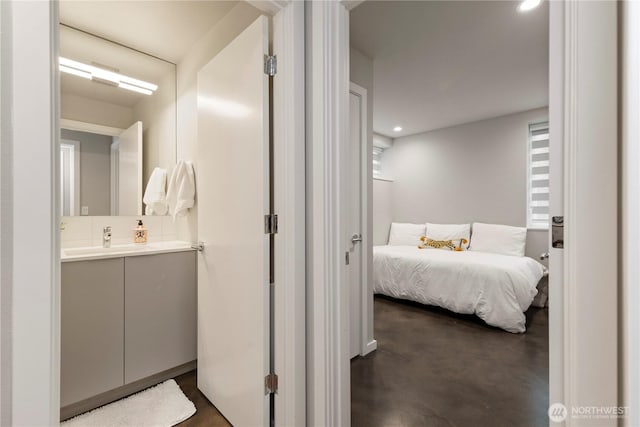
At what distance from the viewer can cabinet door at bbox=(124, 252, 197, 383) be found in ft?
5.92

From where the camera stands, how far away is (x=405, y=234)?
4973mm

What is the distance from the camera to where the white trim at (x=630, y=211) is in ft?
1.71

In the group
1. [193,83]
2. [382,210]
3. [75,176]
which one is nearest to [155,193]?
[75,176]

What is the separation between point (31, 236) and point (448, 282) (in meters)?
3.44

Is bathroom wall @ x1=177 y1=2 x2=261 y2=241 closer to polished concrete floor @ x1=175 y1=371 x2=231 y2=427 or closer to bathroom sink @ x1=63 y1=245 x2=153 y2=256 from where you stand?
bathroom sink @ x1=63 y1=245 x2=153 y2=256

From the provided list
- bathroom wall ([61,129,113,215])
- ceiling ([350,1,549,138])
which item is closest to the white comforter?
ceiling ([350,1,549,138])

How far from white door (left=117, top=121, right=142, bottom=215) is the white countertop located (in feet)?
1.03

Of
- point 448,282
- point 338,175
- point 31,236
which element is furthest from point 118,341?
point 448,282

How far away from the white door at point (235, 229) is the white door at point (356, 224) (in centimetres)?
104

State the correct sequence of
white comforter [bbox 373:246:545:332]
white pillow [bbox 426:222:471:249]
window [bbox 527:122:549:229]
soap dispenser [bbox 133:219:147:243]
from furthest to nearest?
white pillow [bbox 426:222:471:249], window [bbox 527:122:549:229], white comforter [bbox 373:246:545:332], soap dispenser [bbox 133:219:147:243]

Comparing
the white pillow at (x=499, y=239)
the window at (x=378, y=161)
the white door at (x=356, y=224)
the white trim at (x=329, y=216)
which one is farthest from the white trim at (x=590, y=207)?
the window at (x=378, y=161)

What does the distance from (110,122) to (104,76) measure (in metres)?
0.33

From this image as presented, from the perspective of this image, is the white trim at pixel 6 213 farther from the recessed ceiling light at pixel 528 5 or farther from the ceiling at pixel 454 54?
the recessed ceiling light at pixel 528 5

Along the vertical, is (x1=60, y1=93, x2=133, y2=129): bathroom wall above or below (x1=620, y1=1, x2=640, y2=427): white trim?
above
